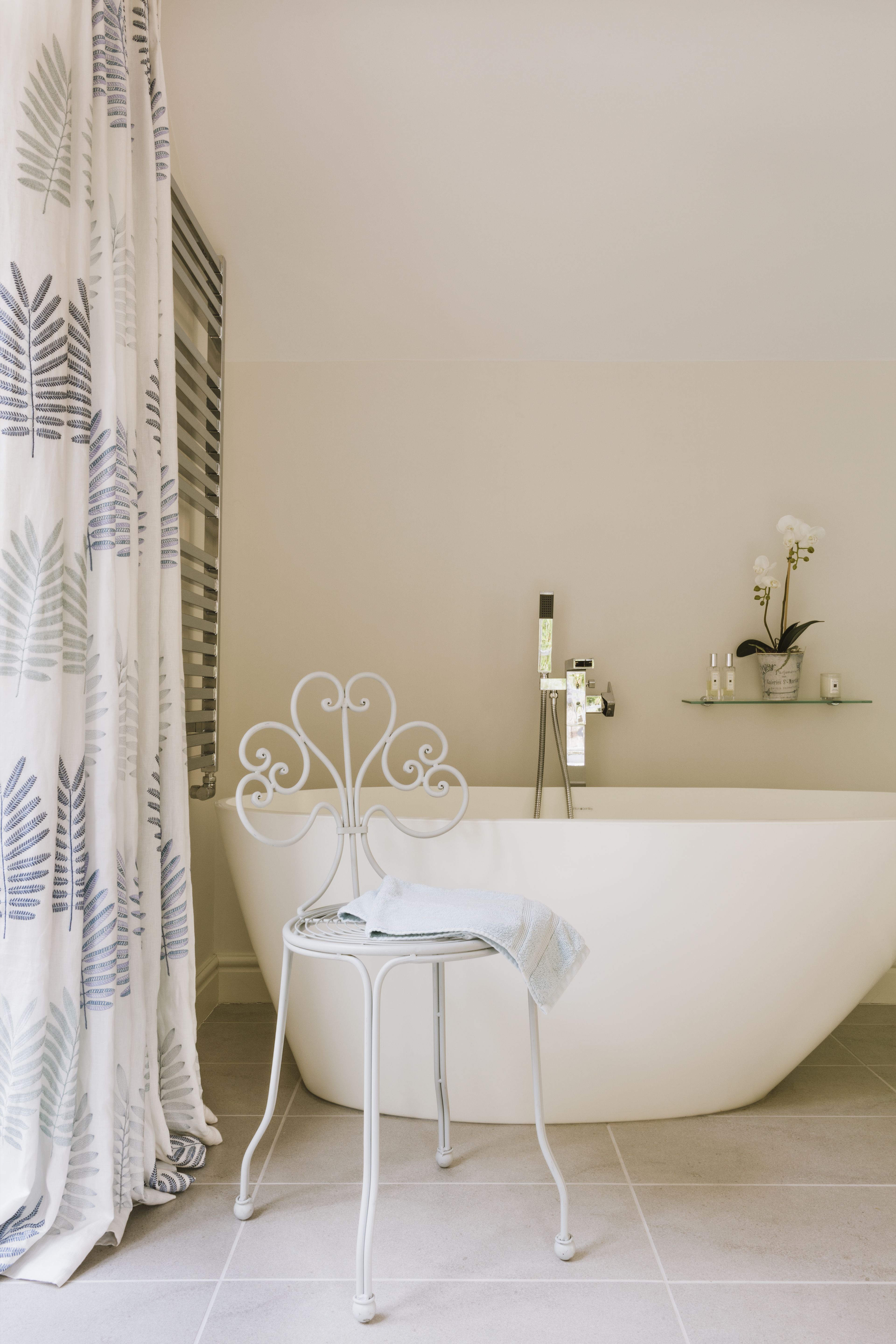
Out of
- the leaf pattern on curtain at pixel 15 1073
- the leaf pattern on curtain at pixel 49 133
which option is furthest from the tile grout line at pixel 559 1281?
the leaf pattern on curtain at pixel 49 133

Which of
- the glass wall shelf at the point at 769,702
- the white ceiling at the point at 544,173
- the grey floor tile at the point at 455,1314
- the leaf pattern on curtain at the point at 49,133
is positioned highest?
the white ceiling at the point at 544,173

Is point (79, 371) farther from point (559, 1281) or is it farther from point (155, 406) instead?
point (559, 1281)

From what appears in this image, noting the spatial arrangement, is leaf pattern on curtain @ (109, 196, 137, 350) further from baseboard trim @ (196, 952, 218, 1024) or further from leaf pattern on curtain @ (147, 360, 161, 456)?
baseboard trim @ (196, 952, 218, 1024)

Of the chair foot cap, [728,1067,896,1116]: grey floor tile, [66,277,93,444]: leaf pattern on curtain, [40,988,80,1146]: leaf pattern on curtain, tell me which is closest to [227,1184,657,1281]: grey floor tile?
the chair foot cap

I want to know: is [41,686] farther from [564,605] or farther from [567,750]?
[564,605]

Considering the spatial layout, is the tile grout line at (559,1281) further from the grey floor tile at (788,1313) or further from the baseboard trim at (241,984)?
the baseboard trim at (241,984)

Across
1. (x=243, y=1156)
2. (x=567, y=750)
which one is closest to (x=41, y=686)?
(x=243, y=1156)

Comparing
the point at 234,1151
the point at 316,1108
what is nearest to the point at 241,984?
the point at 316,1108

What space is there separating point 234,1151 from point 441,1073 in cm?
44

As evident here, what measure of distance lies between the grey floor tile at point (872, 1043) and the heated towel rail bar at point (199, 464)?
1.89 meters

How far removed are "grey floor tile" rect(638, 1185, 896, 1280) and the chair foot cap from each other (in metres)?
0.47

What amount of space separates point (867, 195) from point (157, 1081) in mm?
2864

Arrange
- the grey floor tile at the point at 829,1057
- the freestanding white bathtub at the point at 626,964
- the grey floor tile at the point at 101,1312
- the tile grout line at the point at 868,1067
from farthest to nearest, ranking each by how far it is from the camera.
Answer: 1. the grey floor tile at the point at 829,1057
2. the tile grout line at the point at 868,1067
3. the freestanding white bathtub at the point at 626,964
4. the grey floor tile at the point at 101,1312

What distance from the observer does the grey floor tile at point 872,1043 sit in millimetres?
2514
